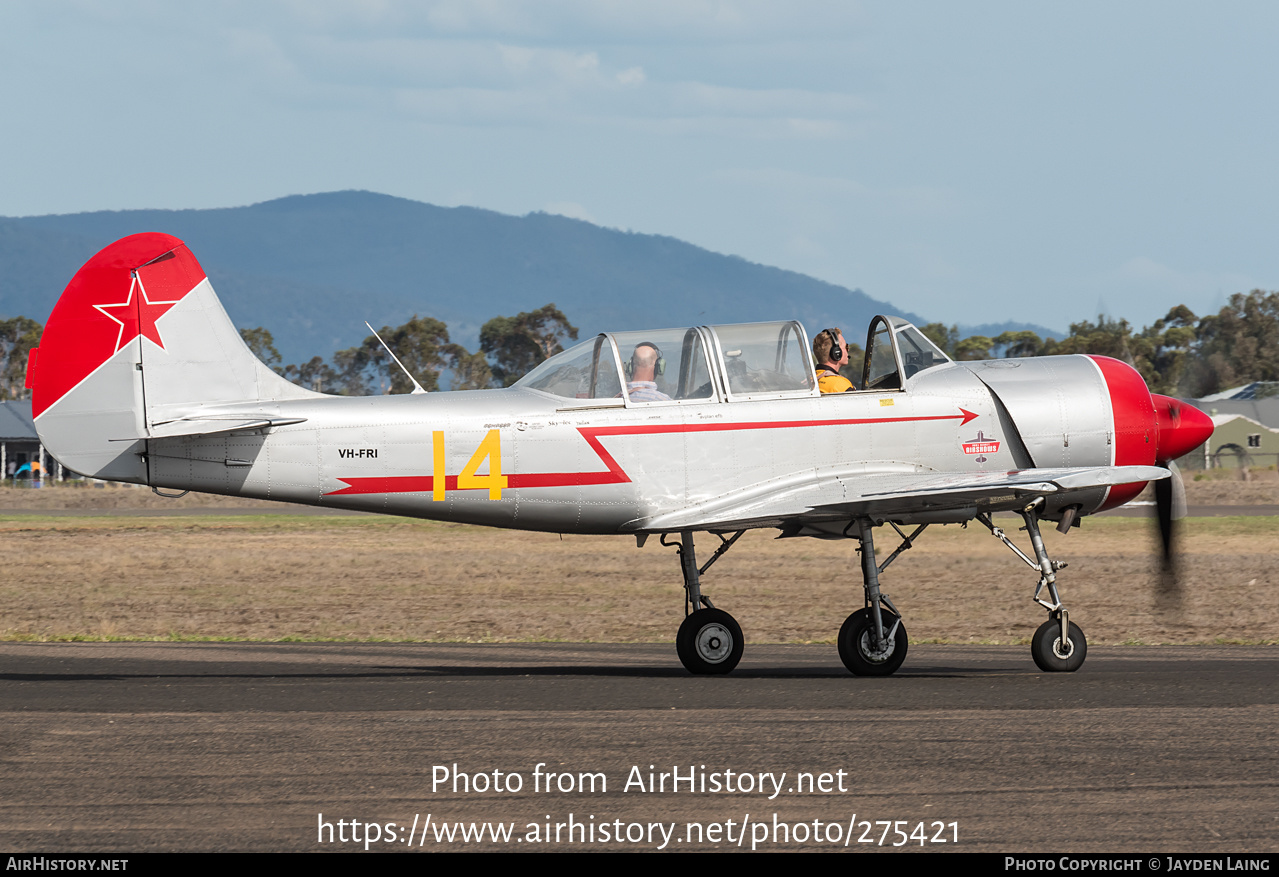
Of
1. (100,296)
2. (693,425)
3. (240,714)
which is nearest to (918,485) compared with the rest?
(693,425)

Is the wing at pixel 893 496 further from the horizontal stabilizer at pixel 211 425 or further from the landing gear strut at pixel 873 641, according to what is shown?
the horizontal stabilizer at pixel 211 425

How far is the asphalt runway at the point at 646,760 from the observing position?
6.44m

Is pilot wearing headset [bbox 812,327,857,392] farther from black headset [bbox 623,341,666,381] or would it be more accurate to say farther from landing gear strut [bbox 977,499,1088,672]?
landing gear strut [bbox 977,499,1088,672]

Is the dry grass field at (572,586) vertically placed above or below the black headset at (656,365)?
below

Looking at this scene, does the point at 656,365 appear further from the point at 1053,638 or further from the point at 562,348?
the point at 562,348

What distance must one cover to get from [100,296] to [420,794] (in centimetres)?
676

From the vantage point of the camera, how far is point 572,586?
2564cm

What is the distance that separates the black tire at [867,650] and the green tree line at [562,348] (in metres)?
88.8

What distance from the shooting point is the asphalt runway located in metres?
6.44

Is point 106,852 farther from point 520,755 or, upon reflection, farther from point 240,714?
point 240,714

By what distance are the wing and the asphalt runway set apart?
143cm

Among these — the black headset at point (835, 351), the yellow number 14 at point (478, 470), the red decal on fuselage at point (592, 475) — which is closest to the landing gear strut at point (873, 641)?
the red decal on fuselage at point (592, 475)

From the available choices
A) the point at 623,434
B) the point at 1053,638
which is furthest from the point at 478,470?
the point at 1053,638

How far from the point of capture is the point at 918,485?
1153 cm
